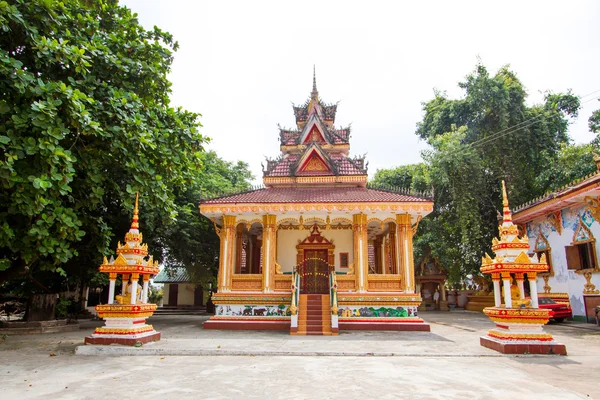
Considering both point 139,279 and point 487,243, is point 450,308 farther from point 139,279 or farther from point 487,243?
point 139,279

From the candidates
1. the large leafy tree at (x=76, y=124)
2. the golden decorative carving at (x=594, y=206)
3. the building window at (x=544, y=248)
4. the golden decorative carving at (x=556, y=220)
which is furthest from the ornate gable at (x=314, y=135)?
the golden decorative carving at (x=594, y=206)

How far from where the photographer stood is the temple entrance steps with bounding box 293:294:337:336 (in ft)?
43.4

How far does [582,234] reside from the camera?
15.9 m

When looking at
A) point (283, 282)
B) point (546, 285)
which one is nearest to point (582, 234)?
point (546, 285)

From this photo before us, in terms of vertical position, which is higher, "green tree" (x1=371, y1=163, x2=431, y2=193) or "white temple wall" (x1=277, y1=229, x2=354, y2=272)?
"green tree" (x1=371, y1=163, x2=431, y2=193)

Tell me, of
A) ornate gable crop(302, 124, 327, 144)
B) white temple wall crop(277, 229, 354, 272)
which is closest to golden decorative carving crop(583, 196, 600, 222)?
white temple wall crop(277, 229, 354, 272)

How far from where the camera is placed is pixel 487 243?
21266 mm

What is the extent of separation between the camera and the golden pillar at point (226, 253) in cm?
1553

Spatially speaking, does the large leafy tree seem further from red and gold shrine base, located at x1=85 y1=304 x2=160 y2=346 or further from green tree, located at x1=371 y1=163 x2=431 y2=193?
green tree, located at x1=371 y1=163 x2=431 y2=193

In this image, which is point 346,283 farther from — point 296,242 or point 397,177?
point 397,177

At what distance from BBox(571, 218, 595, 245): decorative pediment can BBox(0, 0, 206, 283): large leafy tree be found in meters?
14.9

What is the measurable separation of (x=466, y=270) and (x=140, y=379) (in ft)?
61.2

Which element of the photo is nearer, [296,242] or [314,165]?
[296,242]

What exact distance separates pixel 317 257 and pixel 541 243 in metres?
10.8
